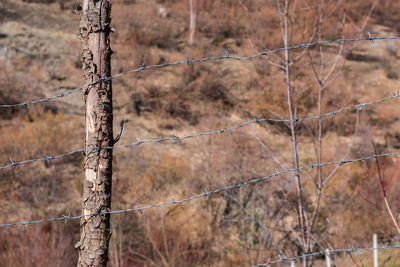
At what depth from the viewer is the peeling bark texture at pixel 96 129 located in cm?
212

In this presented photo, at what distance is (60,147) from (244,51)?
331 inches

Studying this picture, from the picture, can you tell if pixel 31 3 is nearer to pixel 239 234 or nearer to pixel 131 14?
pixel 131 14

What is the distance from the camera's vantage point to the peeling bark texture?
6.95 ft

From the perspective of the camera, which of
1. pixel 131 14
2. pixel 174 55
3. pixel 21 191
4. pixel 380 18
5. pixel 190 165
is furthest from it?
pixel 380 18

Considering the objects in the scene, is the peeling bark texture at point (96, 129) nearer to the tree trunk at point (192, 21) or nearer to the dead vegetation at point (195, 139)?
the dead vegetation at point (195, 139)

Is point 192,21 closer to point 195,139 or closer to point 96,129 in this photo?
point 195,139

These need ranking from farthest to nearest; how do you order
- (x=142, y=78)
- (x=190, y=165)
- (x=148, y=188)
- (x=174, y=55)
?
(x=174, y=55)
(x=142, y=78)
(x=190, y=165)
(x=148, y=188)

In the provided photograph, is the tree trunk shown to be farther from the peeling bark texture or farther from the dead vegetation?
the peeling bark texture

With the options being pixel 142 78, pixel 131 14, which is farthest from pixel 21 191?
pixel 131 14

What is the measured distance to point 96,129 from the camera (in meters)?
2.14

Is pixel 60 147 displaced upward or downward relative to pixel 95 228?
upward

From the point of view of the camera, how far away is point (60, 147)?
905 cm

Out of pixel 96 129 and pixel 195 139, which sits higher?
pixel 195 139

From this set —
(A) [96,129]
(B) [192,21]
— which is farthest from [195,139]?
(A) [96,129]
